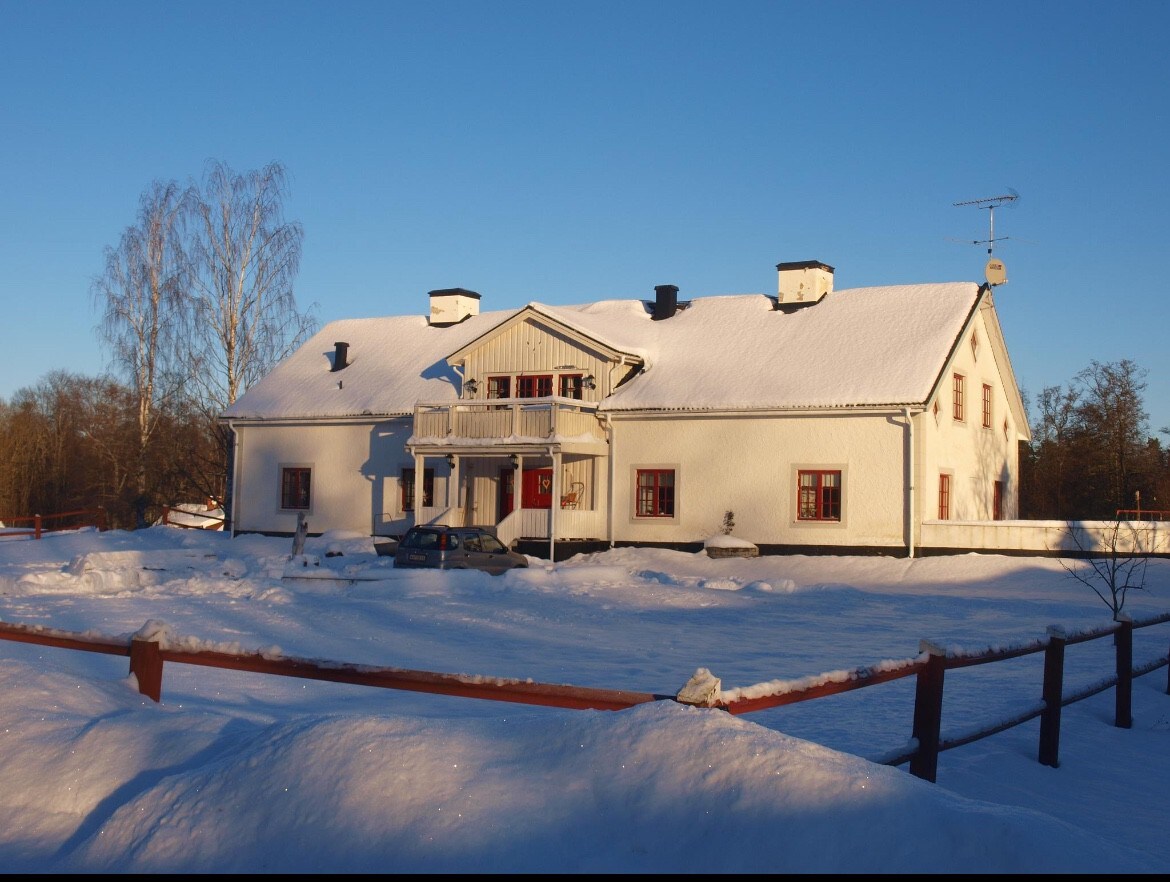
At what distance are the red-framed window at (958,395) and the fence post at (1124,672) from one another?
66.0 ft

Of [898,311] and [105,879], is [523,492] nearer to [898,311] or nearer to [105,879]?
[898,311]

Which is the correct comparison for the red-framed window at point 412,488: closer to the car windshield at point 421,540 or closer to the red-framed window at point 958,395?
the car windshield at point 421,540

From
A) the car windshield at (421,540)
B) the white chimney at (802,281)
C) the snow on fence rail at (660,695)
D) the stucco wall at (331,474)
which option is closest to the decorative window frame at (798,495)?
the white chimney at (802,281)

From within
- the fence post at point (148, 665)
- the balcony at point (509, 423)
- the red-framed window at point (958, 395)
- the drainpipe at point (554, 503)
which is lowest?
the fence post at point (148, 665)

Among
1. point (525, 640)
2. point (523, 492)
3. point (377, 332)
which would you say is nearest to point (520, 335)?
point (523, 492)

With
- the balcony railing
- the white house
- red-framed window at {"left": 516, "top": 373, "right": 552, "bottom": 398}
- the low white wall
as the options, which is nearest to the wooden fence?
the white house

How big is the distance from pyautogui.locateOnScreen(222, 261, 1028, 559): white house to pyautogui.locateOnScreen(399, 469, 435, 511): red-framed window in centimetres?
4

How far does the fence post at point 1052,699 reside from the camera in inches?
316

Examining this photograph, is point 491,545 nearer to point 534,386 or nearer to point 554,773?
point 534,386

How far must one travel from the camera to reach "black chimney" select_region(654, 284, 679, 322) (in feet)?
113

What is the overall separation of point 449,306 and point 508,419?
31.7 ft

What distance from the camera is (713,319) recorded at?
3319 centimetres

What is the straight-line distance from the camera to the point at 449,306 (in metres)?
38.3

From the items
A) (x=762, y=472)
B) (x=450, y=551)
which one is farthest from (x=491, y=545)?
(x=762, y=472)
